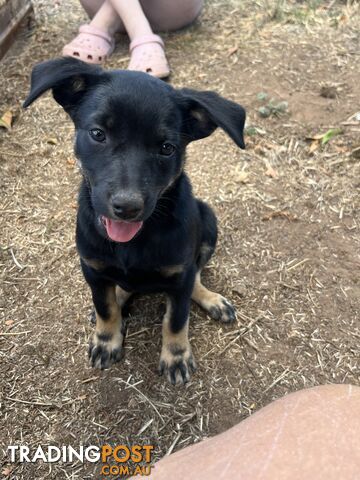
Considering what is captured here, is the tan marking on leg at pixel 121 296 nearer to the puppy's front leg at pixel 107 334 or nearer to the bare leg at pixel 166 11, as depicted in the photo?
Result: the puppy's front leg at pixel 107 334

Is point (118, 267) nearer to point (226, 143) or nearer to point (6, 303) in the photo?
point (6, 303)

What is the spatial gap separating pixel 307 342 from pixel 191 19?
4324mm

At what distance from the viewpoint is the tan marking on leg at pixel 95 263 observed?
254 cm

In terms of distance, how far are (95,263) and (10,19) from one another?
4325 millimetres

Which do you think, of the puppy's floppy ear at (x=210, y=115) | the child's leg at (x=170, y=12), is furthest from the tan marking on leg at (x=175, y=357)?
the child's leg at (x=170, y=12)

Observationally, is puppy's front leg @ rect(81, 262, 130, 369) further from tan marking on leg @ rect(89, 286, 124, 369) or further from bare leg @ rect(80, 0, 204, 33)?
bare leg @ rect(80, 0, 204, 33)

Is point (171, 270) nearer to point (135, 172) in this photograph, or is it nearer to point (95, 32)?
point (135, 172)

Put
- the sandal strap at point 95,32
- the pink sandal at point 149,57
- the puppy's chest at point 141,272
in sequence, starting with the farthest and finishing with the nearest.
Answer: the sandal strap at point 95,32, the pink sandal at point 149,57, the puppy's chest at point 141,272

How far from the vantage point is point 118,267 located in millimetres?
2521

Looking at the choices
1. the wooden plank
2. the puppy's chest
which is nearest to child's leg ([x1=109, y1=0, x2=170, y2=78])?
the wooden plank

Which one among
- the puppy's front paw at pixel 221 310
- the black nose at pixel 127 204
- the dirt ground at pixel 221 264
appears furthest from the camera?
the puppy's front paw at pixel 221 310

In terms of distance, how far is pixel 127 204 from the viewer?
2.08 m

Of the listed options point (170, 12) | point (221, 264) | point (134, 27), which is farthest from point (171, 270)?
point (170, 12)

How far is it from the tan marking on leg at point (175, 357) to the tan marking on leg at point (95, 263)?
59 centimetres
